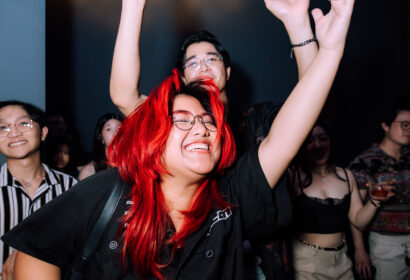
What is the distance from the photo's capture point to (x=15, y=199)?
7.38ft

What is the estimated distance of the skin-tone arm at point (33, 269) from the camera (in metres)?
1.20

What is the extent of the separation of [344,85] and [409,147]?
4.52 ft

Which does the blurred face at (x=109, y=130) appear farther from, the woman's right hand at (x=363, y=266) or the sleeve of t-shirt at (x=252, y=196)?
the woman's right hand at (x=363, y=266)

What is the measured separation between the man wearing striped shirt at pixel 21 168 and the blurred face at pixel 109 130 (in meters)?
0.82

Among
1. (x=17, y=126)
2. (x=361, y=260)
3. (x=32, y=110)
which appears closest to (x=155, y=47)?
(x=32, y=110)

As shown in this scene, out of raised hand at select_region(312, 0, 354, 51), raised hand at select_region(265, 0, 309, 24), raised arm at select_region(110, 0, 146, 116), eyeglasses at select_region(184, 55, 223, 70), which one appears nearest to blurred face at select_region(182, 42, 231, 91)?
eyeglasses at select_region(184, 55, 223, 70)

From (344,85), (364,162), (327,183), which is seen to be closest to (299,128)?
(327,183)

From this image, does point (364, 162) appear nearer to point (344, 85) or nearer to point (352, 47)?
point (344, 85)

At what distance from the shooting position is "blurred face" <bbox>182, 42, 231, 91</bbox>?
1.91m

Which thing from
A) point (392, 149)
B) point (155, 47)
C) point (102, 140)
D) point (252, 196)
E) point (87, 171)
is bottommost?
point (87, 171)

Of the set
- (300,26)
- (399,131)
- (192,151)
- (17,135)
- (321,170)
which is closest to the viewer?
(192,151)

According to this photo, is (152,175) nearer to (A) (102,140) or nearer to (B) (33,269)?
(B) (33,269)

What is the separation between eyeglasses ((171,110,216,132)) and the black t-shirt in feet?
0.68

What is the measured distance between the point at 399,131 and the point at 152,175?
2.73 metres
